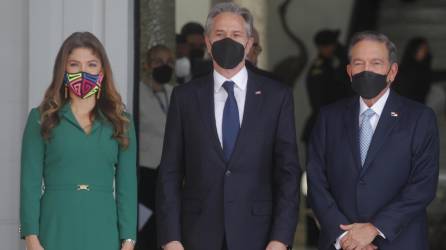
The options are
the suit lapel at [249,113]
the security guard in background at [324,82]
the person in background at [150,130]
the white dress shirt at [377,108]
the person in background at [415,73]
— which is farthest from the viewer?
the person in background at [415,73]

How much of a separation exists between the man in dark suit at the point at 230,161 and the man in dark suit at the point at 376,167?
0.28 m

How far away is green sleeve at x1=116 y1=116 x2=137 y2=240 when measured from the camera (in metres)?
4.86

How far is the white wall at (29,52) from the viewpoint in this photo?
6.36 m

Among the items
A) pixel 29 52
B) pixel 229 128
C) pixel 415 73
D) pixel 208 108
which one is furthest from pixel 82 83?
pixel 415 73

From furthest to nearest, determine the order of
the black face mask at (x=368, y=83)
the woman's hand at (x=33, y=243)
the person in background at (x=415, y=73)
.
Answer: the person in background at (x=415, y=73)
the black face mask at (x=368, y=83)
the woman's hand at (x=33, y=243)

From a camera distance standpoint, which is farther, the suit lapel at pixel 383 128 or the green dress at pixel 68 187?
the suit lapel at pixel 383 128

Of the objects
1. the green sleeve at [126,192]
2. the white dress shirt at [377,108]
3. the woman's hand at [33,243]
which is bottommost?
the woman's hand at [33,243]

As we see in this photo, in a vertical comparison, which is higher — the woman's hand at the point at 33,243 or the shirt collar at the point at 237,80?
the shirt collar at the point at 237,80

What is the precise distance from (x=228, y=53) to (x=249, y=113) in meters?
0.29

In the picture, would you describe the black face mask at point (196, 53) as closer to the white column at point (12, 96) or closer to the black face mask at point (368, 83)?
the white column at point (12, 96)

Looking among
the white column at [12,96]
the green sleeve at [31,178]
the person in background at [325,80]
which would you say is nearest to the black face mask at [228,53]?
the green sleeve at [31,178]

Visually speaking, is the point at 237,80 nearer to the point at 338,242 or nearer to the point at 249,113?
the point at 249,113

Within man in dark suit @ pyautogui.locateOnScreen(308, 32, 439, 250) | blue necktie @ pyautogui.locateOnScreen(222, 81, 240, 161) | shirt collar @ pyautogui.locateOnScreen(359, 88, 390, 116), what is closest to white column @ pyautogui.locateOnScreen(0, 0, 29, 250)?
blue necktie @ pyautogui.locateOnScreen(222, 81, 240, 161)

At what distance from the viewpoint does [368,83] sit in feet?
16.3
